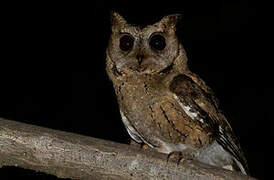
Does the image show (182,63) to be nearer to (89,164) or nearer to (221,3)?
(89,164)

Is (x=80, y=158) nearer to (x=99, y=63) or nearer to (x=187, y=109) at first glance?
(x=187, y=109)

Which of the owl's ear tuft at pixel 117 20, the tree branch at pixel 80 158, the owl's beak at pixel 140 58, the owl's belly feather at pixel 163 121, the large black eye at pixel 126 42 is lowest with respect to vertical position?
the tree branch at pixel 80 158

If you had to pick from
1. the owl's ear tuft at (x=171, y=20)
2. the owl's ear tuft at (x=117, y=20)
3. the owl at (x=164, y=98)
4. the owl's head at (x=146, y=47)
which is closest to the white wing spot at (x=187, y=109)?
the owl at (x=164, y=98)

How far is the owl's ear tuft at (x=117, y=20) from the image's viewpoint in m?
2.61

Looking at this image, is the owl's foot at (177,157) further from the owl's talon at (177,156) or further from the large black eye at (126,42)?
the large black eye at (126,42)

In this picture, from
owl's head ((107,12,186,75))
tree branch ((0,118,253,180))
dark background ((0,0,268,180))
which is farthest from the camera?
dark background ((0,0,268,180))

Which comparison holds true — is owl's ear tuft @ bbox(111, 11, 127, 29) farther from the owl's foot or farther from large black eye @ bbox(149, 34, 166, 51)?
the owl's foot

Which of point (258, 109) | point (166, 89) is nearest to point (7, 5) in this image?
point (258, 109)

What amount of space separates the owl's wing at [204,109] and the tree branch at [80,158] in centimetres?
37

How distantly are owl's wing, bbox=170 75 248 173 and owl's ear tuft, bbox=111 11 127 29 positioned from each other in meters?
0.47

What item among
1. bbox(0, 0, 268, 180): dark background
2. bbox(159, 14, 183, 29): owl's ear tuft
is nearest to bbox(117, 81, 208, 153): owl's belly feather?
bbox(159, 14, 183, 29): owl's ear tuft

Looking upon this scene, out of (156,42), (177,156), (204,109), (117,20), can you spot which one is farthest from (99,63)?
(177,156)

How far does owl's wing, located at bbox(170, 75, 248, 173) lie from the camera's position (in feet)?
7.80

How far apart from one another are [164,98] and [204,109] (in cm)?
24
